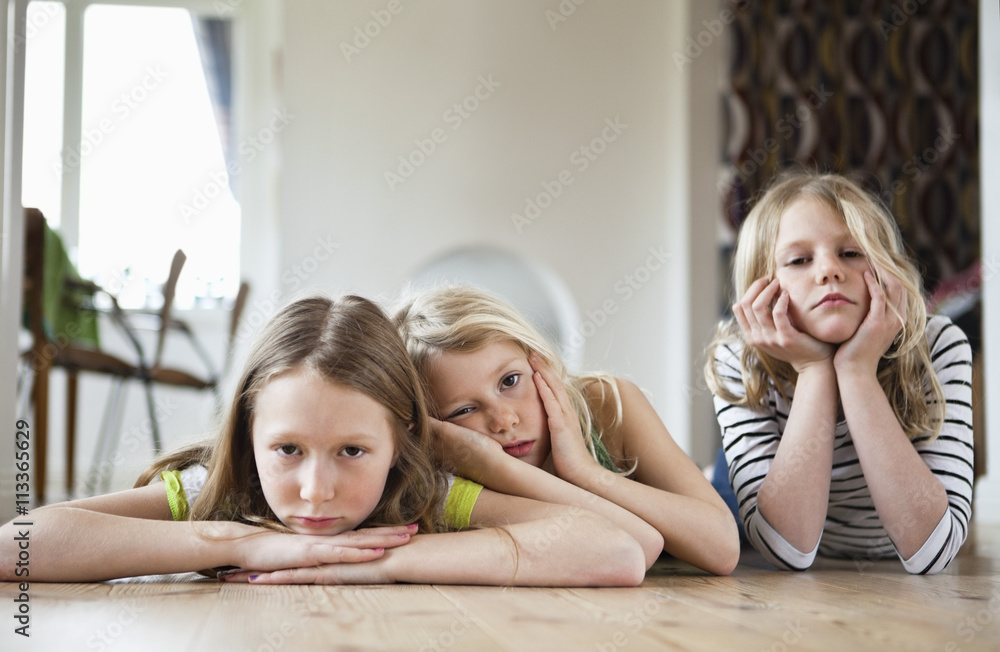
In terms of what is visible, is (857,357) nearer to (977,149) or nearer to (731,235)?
(731,235)

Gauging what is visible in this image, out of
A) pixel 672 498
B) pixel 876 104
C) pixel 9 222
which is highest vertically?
pixel 876 104

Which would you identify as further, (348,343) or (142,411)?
(142,411)

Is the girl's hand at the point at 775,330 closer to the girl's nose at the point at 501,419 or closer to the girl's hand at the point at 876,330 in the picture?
the girl's hand at the point at 876,330

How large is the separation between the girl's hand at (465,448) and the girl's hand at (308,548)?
16 cm

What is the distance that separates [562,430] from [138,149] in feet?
14.4

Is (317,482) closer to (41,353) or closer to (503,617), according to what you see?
(503,617)

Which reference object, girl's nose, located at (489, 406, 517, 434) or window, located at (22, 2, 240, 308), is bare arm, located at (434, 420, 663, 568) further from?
window, located at (22, 2, 240, 308)

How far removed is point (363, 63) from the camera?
4.34m

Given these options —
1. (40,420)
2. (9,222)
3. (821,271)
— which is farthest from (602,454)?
(40,420)

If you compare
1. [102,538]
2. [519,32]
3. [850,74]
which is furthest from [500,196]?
[102,538]

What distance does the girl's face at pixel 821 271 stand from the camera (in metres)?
1.34

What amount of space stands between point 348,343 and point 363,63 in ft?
11.4

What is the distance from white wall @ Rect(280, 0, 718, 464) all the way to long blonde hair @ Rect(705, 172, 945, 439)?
2.72 m

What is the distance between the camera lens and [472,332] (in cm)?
127
